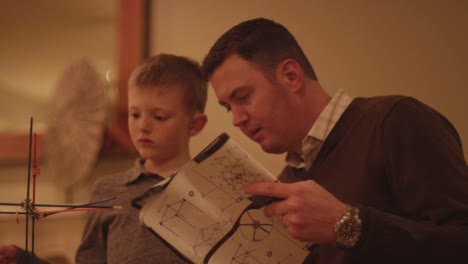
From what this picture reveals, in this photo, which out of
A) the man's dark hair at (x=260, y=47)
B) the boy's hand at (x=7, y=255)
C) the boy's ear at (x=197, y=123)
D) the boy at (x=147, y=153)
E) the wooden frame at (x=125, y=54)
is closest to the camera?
the boy's hand at (x=7, y=255)

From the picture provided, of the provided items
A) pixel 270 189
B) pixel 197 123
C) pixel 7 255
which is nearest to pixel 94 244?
pixel 7 255

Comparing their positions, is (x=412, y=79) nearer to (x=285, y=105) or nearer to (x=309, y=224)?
(x=285, y=105)

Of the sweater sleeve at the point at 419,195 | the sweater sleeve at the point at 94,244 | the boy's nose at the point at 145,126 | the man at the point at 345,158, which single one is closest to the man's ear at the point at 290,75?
the man at the point at 345,158

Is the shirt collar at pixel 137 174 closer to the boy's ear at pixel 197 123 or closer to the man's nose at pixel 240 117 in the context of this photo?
the boy's ear at pixel 197 123

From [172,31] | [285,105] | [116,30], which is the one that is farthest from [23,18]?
[285,105]

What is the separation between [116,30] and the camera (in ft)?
5.61

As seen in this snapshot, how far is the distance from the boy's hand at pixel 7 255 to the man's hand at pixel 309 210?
520 mm

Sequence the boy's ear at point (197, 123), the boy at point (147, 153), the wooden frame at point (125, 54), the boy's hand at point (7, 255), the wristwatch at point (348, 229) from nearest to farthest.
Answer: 1. the wristwatch at point (348, 229)
2. the boy's hand at point (7, 255)
3. the boy at point (147, 153)
4. the boy's ear at point (197, 123)
5. the wooden frame at point (125, 54)

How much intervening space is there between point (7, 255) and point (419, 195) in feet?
2.50

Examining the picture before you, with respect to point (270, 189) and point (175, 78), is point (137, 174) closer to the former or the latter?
point (175, 78)

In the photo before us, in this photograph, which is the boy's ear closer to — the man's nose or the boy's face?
the boy's face

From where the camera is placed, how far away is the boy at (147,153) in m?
1.05

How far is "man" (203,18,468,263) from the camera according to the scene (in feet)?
2.15

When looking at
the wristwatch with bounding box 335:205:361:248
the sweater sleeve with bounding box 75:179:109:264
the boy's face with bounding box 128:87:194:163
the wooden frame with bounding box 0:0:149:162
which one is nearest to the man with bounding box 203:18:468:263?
the wristwatch with bounding box 335:205:361:248
